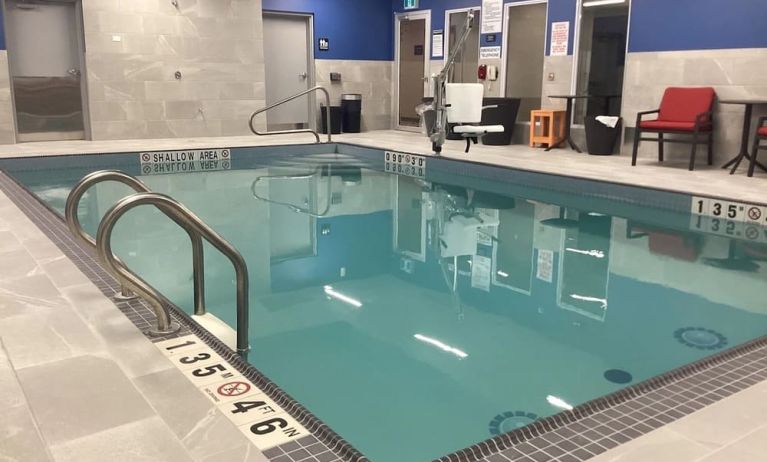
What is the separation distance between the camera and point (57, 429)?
1.78 metres

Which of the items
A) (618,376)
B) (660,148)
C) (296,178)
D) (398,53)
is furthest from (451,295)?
(398,53)

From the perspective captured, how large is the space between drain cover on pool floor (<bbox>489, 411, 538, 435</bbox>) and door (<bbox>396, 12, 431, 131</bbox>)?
977 cm

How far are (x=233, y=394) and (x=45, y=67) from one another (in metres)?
8.68

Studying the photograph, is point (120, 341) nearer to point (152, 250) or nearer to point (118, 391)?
point (118, 391)

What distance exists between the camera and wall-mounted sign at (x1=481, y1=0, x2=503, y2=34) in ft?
32.1

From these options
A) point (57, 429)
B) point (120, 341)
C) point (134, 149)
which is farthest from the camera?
point (134, 149)

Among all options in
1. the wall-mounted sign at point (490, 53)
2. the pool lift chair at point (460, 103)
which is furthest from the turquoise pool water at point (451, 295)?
the wall-mounted sign at point (490, 53)

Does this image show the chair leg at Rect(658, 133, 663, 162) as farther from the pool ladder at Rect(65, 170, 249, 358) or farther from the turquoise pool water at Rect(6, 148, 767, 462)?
the pool ladder at Rect(65, 170, 249, 358)

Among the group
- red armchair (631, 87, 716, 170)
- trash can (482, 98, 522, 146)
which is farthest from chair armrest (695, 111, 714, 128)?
trash can (482, 98, 522, 146)

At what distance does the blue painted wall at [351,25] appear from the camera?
1116 cm

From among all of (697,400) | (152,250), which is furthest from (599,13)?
(697,400)

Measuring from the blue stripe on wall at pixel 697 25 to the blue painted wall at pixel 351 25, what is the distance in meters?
5.03

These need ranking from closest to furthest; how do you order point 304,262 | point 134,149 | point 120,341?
point 120,341, point 304,262, point 134,149

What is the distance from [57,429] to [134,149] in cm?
709
